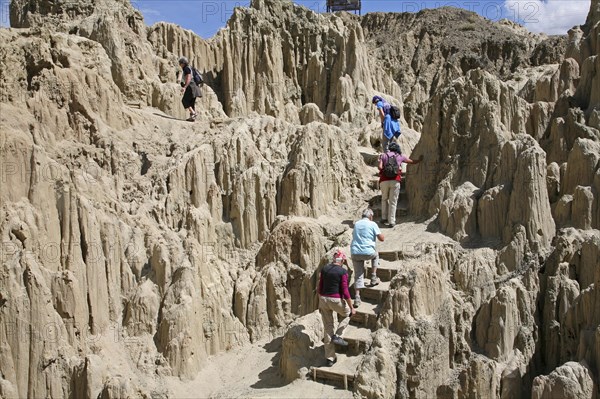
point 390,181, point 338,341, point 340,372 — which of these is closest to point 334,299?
point 338,341

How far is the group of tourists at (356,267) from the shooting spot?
520 inches

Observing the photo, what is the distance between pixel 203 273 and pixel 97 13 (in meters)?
11.3

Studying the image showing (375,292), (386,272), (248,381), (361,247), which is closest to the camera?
(361,247)

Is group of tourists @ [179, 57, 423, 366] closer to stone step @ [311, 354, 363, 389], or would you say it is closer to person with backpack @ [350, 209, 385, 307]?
person with backpack @ [350, 209, 385, 307]

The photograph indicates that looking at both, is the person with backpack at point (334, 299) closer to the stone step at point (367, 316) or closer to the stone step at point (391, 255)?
the stone step at point (367, 316)

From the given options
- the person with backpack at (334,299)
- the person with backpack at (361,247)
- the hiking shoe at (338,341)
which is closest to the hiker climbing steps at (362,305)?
the person with backpack at (361,247)

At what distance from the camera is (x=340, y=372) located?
1336 centimetres

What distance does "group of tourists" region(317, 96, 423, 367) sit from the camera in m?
13.2

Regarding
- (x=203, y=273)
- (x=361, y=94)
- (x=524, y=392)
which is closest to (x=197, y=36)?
(x=361, y=94)

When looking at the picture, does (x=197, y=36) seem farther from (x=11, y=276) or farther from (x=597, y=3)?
(x=11, y=276)

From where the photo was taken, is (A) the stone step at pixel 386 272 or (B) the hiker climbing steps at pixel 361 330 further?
(A) the stone step at pixel 386 272

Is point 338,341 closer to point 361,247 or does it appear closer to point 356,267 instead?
point 356,267

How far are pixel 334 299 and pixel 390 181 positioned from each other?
412cm

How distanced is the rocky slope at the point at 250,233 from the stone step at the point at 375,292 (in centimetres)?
75
